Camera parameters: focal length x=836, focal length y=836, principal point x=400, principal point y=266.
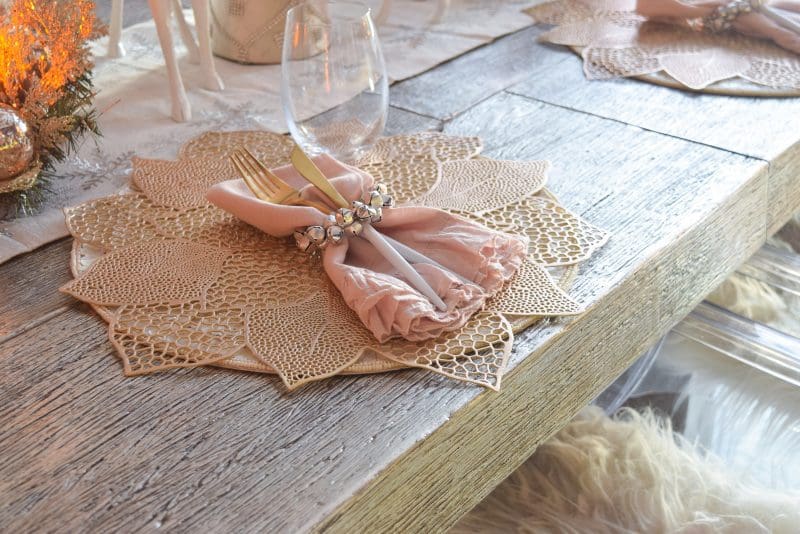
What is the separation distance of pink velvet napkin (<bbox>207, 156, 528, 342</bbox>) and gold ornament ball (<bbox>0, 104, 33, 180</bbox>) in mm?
173

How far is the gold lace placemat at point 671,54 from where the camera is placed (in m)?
0.97

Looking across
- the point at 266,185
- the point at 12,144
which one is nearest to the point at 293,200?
the point at 266,185

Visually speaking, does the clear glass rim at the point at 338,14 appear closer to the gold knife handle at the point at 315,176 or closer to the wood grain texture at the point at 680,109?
the gold knife handle at the point at 315,176

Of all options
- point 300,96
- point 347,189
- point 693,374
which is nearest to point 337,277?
point 347,189

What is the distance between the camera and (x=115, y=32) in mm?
1144

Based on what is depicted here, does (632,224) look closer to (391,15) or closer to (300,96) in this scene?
(300,96)

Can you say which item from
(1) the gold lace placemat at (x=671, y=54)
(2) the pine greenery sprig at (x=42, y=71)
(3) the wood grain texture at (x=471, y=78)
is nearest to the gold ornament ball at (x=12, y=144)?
(2) the pine greenery sprig at (x=42, y=71)

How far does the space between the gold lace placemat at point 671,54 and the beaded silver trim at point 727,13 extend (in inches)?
0.6

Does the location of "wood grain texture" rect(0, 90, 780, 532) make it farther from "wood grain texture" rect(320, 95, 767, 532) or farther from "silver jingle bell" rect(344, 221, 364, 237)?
"silver jingle bell" rect(344, 221, 364, 237)

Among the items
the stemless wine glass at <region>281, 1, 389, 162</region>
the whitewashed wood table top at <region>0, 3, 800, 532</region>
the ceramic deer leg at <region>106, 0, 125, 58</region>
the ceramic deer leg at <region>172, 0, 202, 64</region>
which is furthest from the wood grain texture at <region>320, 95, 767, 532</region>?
the ceramic deer leg at <region>106, 0, 125, 58</region>

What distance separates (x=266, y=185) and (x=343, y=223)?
0.32ft

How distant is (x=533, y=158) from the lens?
2.72 feet

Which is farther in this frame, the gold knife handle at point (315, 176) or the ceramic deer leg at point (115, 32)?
the ceramic deer leg at point (115, 32)

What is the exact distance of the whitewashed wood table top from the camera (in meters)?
0.48
